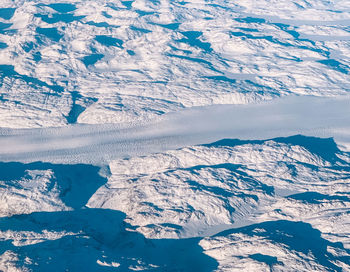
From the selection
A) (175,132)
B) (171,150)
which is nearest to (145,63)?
(175,132)

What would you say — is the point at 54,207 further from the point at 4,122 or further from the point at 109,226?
the point at 4,122

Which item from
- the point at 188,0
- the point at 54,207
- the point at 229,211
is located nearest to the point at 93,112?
the point at 54,207

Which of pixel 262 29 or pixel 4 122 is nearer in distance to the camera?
pixel 4 122

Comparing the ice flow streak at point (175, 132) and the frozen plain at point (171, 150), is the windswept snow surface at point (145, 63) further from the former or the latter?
the ice flow streak at point (175, 132)

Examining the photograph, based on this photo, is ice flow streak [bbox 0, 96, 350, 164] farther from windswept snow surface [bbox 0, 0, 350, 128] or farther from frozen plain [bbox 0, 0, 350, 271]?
windswept snow surface [bbox 0, 0, 350, 128]

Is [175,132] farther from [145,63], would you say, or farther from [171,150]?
[145,63]

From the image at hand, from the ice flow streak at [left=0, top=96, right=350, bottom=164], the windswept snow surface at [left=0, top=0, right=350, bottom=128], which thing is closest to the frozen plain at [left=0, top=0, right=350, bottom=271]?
the ice flow streak at [left=0, top=96, right=350, bottom=164]

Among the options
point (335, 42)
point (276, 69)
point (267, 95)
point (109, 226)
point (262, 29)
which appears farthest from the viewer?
point (262, 29)
